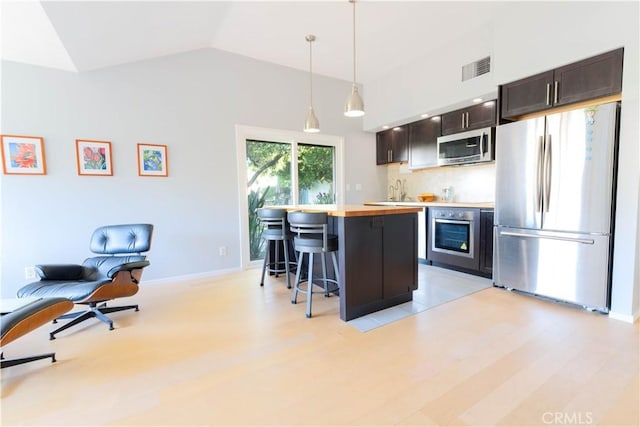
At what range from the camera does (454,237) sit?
3934 mm

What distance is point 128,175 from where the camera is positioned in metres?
3.50

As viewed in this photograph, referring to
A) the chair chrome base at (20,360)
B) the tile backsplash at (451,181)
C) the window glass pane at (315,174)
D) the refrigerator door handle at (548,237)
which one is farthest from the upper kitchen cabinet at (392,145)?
the chair chrome base at (20,360)

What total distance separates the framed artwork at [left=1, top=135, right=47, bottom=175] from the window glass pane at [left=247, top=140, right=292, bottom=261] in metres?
2.24

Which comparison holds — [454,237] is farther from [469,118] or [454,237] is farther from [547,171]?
[469,118]

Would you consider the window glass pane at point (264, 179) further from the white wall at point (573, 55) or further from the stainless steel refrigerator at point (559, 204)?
the stainless steel refrigerator at point (559, 204)

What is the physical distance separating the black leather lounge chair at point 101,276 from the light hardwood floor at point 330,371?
0.90ft

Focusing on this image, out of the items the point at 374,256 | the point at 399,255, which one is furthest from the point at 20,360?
the point at 399,255

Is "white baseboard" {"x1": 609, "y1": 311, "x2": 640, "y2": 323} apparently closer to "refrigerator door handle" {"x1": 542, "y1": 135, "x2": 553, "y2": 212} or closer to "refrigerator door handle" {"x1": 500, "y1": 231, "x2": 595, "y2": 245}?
"refrigerator door handle" {"x1": 500, "y1": 231, "x2": 595, "y2": 245}

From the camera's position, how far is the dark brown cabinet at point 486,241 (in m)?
3.51

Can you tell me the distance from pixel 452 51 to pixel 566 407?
3870mm

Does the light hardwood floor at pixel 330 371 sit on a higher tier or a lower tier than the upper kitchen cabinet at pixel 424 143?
lower

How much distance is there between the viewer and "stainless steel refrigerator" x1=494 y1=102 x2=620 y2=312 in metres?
2.49

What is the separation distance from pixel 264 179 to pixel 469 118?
295cm

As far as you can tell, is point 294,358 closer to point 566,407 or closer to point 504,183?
point 566,407
